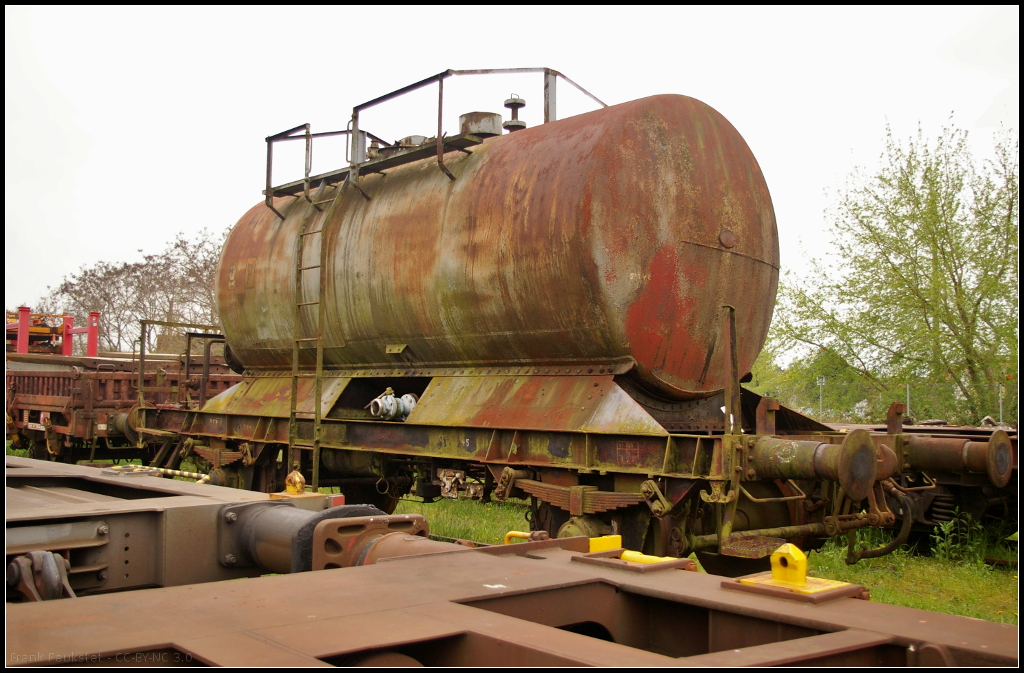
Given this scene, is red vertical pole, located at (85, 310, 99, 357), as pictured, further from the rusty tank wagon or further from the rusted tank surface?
the rusted tank surface

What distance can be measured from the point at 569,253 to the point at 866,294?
9.92 meters

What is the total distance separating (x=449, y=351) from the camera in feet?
29.2

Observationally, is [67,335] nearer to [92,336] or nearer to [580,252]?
[92,336]

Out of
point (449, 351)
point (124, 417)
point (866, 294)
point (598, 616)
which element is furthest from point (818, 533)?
point (124, 417)

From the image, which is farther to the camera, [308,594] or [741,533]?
[741,533]

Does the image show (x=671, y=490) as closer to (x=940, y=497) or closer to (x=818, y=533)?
(x=818, y=533)

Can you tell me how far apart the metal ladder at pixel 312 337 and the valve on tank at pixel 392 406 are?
0.89 metres

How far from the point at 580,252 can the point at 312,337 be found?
4441 millimetres

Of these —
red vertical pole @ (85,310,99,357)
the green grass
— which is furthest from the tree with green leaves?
red vertical pole @ (85,310,99,357)

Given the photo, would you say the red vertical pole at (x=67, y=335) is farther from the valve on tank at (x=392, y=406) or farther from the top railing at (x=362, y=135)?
the valve on tank at (x=392, y=406)

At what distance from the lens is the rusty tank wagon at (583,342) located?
676 centimetres

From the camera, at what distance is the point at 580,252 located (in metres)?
7.25

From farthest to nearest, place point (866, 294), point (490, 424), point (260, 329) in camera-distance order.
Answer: point (866, 294) → point (260, 329) → point (490, 424)

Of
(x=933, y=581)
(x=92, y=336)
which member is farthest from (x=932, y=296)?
(x=92, y=336)
